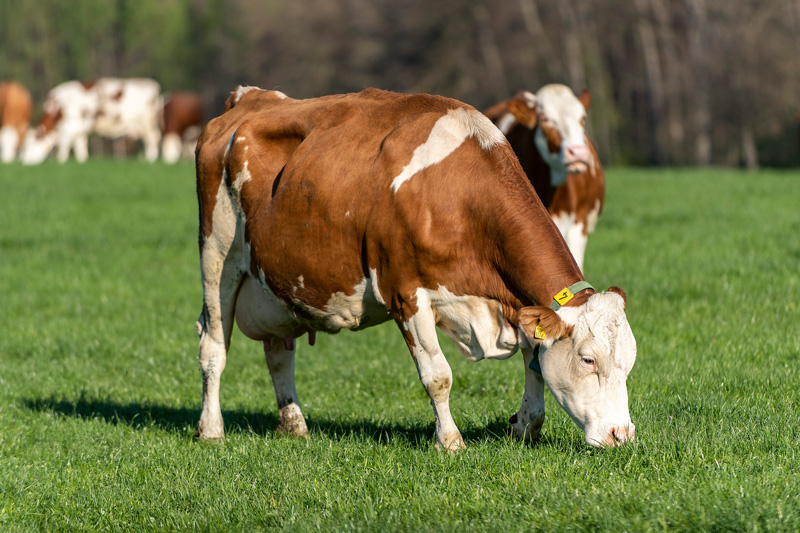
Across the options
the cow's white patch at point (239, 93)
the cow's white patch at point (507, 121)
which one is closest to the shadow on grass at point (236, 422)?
the cow's white patch at point (239, 93)

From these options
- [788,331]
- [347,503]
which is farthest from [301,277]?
[788,331]

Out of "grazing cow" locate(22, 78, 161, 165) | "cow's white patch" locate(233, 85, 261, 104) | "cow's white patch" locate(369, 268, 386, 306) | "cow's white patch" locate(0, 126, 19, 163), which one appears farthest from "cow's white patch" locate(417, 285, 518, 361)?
"cow's white patch" locate(0, 126, 19, 163)

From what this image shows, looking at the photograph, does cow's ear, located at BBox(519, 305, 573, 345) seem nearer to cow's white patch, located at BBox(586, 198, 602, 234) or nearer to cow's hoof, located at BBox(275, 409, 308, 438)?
cow's hoof, located at BBox(275, 409, 308, 438)

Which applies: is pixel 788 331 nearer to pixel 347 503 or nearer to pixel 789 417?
pixel 789 417

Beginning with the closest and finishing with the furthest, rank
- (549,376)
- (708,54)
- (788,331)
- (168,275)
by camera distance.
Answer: (549,376), (788,331), (168,275), (708,54)

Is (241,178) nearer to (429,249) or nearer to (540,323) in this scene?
(429,249)

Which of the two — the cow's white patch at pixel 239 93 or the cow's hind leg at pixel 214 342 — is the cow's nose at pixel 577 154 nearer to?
the cow's white patch at pixel 239 93

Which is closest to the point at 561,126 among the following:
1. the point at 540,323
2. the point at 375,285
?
the point at 375,285

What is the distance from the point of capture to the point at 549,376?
16.2ft

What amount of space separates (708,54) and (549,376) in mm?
44167

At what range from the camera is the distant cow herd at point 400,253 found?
4.82 meters

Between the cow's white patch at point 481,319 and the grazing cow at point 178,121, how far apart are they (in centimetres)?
3267

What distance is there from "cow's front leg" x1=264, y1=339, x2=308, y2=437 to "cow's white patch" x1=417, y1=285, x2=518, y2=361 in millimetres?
1666

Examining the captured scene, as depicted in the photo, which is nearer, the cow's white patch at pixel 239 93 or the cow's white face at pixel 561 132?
the cow's white patch at pixel 239 93
